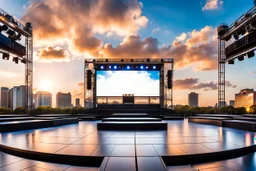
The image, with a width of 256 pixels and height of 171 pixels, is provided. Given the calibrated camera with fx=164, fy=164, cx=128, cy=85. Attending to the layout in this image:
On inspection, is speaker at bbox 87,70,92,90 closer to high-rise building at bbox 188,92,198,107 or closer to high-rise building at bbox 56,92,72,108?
high-rise building at bbox 188,92,198,107

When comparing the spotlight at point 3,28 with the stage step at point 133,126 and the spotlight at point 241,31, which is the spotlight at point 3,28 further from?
the spotlight at point 241,31

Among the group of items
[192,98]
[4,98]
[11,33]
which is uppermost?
[11,33]

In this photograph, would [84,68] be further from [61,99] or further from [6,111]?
[61,99]

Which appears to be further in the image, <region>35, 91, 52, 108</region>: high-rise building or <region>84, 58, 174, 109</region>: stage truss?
<region>35, 91, 52, 108</region>: high-rise building

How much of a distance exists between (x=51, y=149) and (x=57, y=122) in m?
7.63

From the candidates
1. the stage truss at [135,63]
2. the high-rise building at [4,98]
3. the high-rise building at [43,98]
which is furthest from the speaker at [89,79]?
the high-rise building at [43,98]

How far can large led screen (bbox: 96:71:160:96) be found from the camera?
25844 mm

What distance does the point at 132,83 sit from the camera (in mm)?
25891

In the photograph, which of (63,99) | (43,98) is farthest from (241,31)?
(43,98)

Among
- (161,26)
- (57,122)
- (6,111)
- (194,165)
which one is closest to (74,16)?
(161,26)

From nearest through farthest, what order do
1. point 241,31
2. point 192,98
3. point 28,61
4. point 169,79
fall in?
point 241,31 < point 28,61 < point 169,79 < point 192,98

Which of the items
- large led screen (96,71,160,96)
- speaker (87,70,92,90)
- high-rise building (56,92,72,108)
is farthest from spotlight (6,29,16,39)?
high-rise building (56,92,72,108)

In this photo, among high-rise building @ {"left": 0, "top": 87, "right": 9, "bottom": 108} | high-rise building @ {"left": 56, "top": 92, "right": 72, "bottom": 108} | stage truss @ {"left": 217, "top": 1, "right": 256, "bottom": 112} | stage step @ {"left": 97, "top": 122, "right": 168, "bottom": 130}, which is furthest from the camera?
high-rise building @ {"left": 56, "top": 92, "right": 72, "bottom": 108}

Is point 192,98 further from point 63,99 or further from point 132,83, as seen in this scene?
point 63,99
